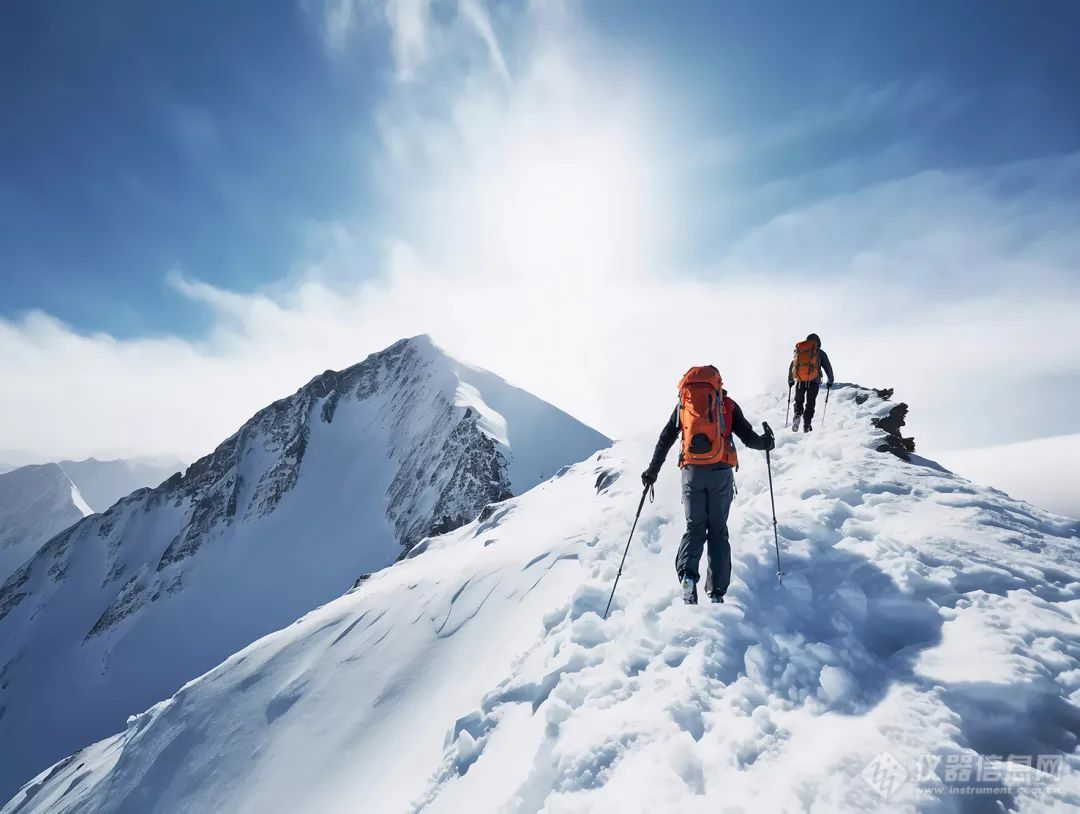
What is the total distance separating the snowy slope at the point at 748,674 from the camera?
130 inches

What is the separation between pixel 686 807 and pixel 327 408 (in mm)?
95231

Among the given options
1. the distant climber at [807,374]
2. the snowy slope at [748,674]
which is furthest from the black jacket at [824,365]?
the snowy slope at [748,674]

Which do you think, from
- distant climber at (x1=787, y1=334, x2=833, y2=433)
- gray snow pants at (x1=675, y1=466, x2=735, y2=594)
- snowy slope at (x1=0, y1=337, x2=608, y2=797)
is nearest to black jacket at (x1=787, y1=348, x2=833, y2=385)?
distant climber at (x1=787, y1=334, x2=833, y2=433)

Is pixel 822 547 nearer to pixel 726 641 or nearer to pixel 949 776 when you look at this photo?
pixel 726 641

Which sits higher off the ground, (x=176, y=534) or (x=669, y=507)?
(x=669, y=507)

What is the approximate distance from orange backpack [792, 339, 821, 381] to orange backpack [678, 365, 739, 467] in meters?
7.41

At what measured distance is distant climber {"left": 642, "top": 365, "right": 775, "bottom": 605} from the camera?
18.5 ft

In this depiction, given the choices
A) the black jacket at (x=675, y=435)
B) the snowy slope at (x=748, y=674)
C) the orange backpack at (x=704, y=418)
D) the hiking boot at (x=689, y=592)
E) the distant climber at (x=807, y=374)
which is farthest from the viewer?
the distant climber at (x=807, y=374)

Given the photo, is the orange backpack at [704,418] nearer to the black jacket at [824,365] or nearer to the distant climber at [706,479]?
the distant climber at [706,479]

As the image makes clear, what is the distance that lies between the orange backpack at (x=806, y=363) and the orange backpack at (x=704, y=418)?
7.41 meters

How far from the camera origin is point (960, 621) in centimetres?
422

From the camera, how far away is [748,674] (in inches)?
175

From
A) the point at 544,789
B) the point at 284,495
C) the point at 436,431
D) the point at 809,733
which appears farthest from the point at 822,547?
the point at 284,495

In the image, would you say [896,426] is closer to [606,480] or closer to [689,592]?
[689,592]
